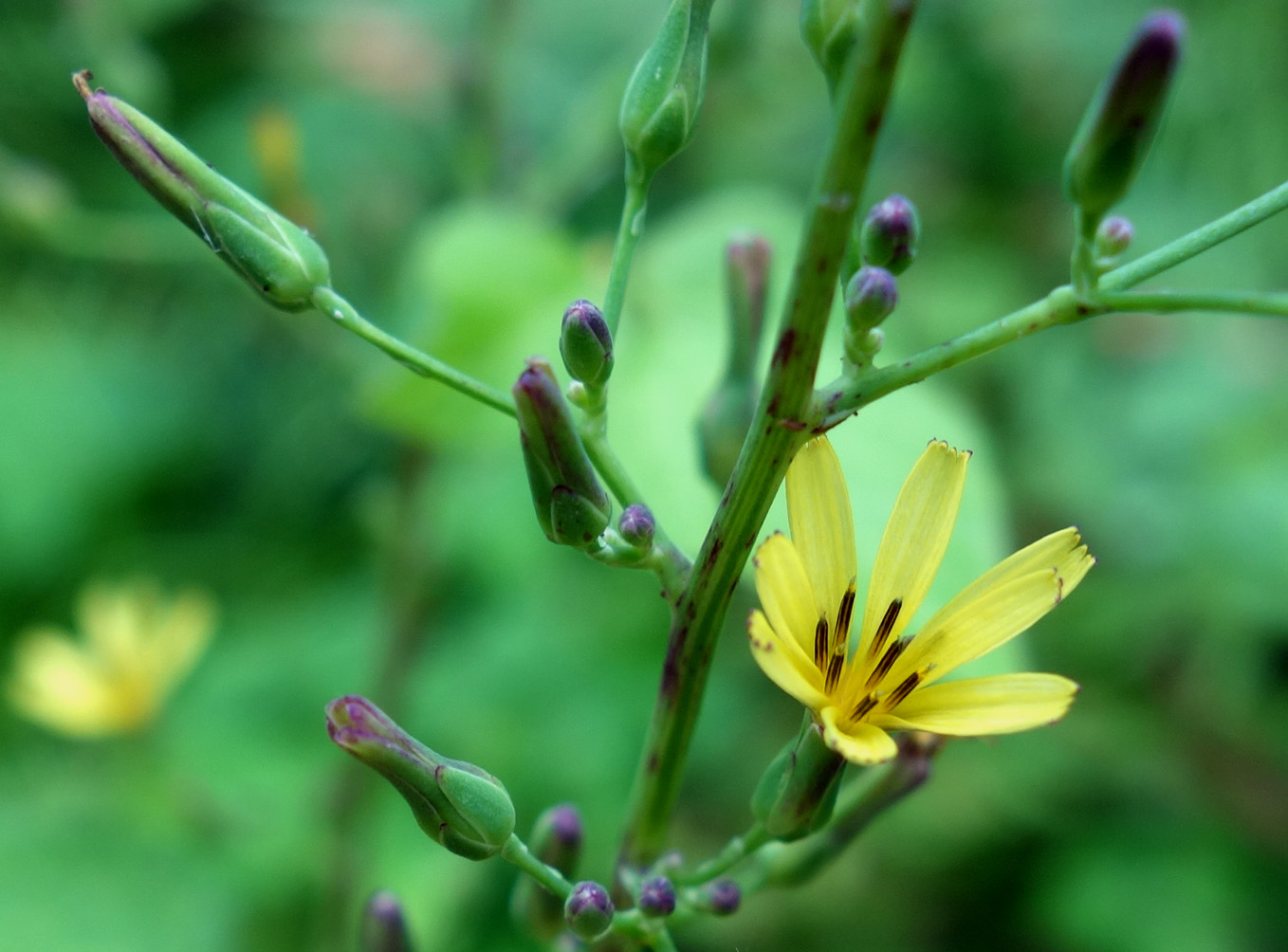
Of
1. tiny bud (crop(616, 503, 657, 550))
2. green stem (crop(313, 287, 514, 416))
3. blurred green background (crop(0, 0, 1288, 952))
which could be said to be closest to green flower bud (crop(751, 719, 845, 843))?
tiny bud (crop(616, 503, 657, 550))

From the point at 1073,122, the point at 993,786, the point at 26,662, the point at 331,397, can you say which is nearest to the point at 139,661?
the point at 26,662

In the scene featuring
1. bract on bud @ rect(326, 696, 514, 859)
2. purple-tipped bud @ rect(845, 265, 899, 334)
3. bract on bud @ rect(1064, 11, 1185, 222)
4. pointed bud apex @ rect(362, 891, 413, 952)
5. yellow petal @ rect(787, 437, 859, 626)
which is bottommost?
pointed bud apex @ rect(362, 891, 413, 952)

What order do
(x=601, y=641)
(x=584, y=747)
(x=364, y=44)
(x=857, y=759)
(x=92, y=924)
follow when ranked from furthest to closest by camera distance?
1. (x=364, y=44)
2. (x=601, y=641)
3. (x=584, y=747)
4. (x=92, y=924)
5. (x=857, y=759)

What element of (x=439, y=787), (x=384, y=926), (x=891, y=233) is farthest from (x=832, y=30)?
(x=384, y=926)

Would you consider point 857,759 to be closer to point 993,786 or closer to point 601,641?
point 993,786

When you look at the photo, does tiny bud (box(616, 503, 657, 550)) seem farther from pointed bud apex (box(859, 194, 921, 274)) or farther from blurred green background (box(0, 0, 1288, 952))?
blurred green background (box(0, 0, 1288, 952))

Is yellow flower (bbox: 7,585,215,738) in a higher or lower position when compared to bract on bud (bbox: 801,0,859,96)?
lower
